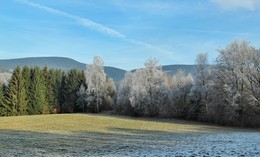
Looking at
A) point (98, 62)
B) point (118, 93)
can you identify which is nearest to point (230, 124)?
point (118, 93)

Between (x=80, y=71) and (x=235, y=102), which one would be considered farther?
(x=80, y=71)

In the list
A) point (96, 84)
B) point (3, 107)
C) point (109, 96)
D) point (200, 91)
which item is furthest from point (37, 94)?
point (200, 91)

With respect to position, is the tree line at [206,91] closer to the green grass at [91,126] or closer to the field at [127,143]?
the green grass at [91,126]

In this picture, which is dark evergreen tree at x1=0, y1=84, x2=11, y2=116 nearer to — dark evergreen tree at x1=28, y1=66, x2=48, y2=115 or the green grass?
dark evergreen tree at x1=28, y1=66, x2=48, y2=115

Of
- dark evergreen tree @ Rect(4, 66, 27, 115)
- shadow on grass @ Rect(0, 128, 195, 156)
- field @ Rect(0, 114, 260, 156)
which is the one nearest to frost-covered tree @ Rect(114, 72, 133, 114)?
dark evergreen tree @ Rect(4, 66, 27, 115)

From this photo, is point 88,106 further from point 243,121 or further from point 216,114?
point 243,121

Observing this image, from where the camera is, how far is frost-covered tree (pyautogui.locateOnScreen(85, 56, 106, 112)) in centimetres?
9669

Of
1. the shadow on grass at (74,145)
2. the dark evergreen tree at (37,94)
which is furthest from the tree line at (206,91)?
the shadow on grass at (74,145)

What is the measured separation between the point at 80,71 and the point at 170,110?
4172 centimetres

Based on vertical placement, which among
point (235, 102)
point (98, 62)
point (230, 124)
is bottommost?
point (230, 124)

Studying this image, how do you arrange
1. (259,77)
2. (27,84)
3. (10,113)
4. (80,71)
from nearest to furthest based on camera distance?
(259,77)
(10,113)
(27,84)
(80,71)

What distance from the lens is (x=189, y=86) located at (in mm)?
79812

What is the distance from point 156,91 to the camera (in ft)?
273

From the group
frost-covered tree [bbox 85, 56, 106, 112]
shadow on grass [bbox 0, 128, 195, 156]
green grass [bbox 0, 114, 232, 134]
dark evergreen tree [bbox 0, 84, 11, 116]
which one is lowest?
green grass [bbox 0, 114, 232, 134]
